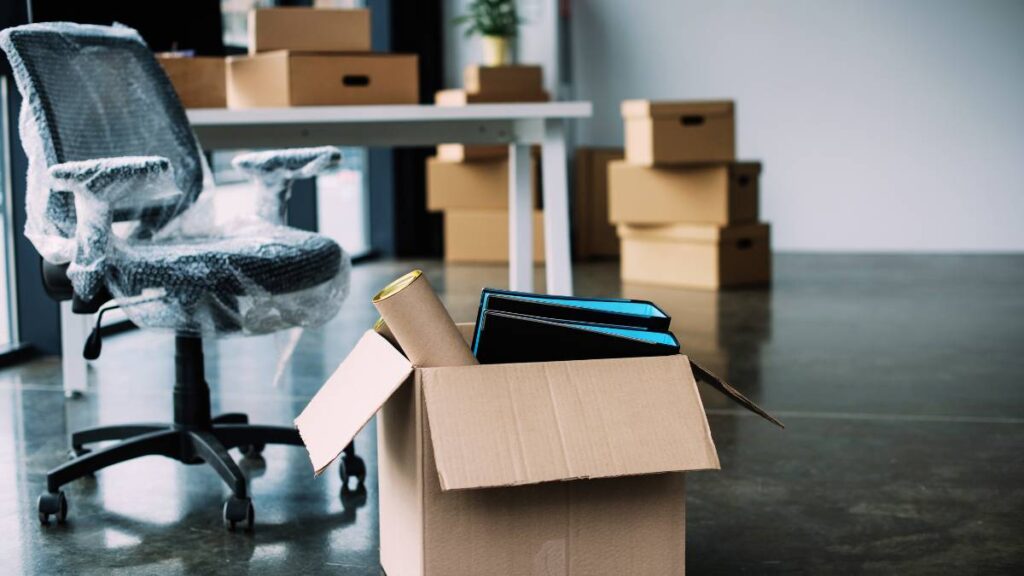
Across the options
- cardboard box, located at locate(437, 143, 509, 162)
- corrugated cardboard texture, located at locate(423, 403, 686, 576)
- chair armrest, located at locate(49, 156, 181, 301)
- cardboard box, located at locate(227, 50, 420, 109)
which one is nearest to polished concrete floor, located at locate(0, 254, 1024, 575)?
corrugated cardboard texture, located at locate(423, 403, 686, 576)

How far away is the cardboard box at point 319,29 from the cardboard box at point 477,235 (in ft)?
9.76

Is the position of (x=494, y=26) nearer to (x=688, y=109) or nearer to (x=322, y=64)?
(x=688, y=109)

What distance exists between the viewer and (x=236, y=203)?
4836 millimetres

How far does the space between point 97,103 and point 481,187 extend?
364cm

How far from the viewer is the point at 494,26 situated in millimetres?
5926

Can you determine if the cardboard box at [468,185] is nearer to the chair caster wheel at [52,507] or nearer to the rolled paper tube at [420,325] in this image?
the chair caster wheel at [52,507]

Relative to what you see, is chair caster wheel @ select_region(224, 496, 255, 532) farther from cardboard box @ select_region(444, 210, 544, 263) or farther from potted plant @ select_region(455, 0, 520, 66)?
potted plant @ select_region(455, 0, 520, 66)

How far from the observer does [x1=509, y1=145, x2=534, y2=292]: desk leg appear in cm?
304

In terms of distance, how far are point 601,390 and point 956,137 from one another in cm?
553

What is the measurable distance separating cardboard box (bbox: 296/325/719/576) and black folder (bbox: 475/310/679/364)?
0.05 meters

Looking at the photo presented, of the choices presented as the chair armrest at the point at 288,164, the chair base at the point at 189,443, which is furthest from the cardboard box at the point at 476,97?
the chair base at the point at 189,443

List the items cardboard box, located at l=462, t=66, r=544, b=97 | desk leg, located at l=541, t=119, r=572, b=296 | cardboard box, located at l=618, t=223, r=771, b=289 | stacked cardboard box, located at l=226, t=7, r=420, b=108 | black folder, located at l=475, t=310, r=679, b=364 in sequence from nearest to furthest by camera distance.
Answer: black folder, located at l=475, t=310, r=679, b=364
desk leg, located at l=541, t=119, r=572, b=296
stacked cardboard box, located at l=226, t=7, r=420, b=108
cardboard box, located at l=618, t=223, r=771, b=289
cardboard box, located at l=462, t=66, r=544, b=97

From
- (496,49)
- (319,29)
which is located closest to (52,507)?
(319,29)

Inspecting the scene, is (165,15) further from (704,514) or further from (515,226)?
(704,514)
